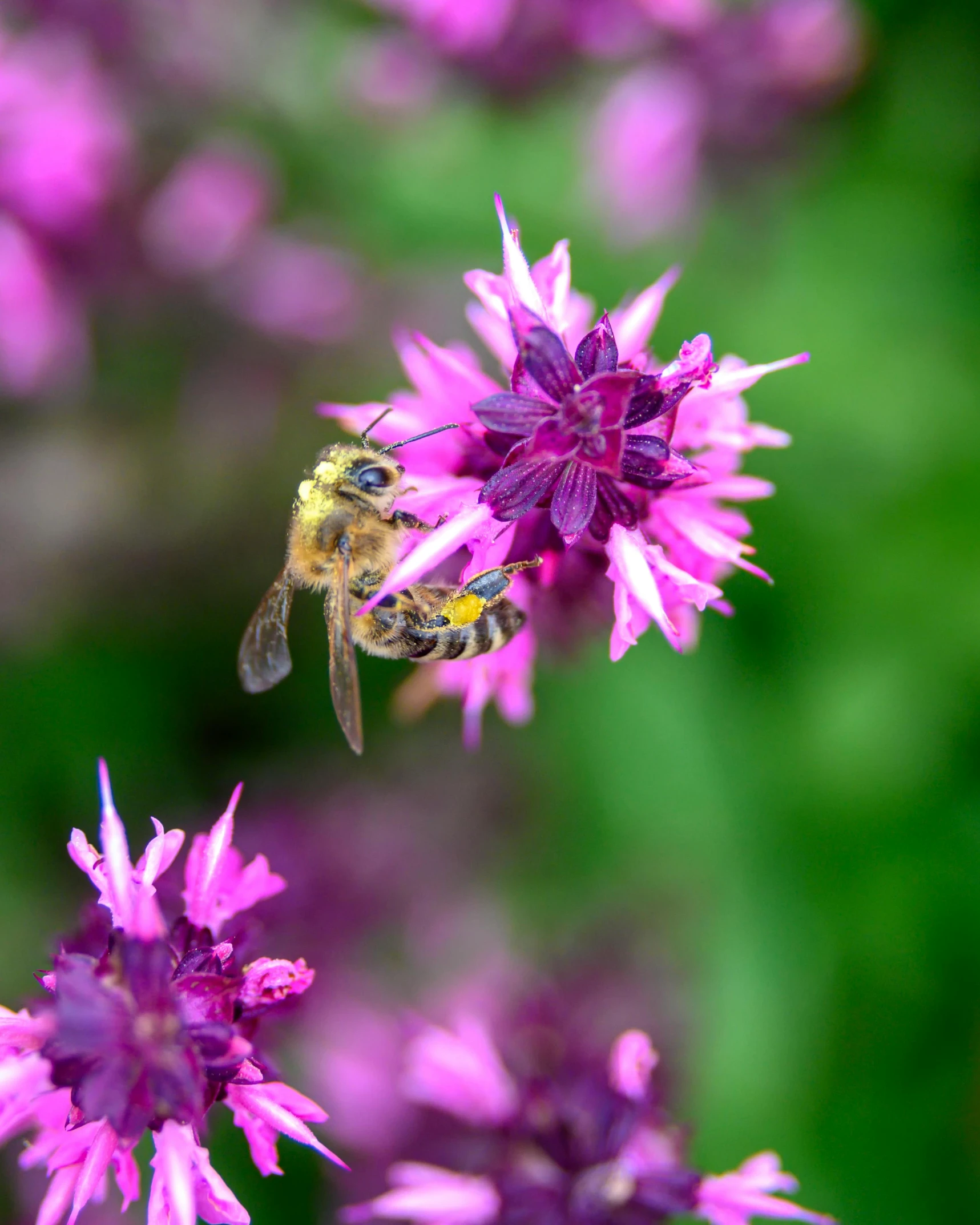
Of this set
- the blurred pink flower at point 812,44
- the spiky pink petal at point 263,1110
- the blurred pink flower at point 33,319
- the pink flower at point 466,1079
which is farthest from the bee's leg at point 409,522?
the blurred pink flower at point 812,44

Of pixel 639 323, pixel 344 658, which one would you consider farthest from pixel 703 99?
pixel 344 658

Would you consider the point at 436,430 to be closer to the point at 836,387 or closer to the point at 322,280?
the point at 836,387

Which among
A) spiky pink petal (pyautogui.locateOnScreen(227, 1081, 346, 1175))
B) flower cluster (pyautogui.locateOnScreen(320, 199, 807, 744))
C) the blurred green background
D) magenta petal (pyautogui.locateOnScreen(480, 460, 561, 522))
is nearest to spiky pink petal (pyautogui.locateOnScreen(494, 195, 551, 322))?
flower cluster (pyautogui.locateOnScreen(320, 199, 807, 744))

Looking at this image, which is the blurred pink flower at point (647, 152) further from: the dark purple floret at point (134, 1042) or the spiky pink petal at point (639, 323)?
the dark purple floret at point (134, 1042)

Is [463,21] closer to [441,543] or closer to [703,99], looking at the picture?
[703,99]

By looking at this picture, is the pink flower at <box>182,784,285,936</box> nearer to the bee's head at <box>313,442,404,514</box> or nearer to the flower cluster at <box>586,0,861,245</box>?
the bee's head at <box>313,442,404,514</box>

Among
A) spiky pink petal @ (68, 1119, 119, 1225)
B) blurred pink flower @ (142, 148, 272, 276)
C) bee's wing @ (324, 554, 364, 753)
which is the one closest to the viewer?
spiky pink petal @ (68, 1119, 119, 1225)
